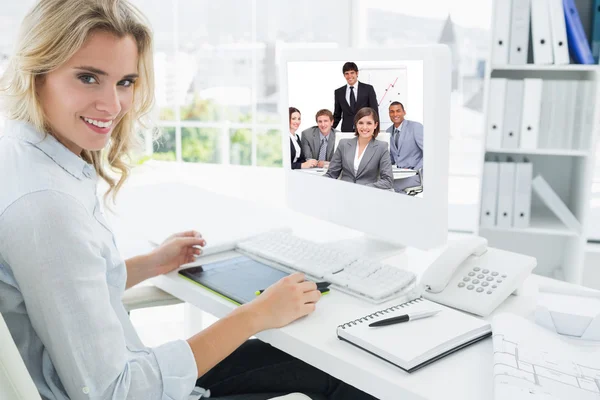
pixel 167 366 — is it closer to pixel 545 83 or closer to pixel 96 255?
pixel 96 255

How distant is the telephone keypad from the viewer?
3.77 ft

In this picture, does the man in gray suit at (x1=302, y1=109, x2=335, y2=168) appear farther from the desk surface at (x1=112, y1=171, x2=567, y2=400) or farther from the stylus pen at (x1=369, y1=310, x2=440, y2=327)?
the stylus pen at (x1=369, y1=310, x2=440, y2=327)

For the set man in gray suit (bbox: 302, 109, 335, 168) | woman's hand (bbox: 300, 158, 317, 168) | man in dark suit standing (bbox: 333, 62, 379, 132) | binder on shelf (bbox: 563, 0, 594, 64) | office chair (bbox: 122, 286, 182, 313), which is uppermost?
binder on shelf (bbox: 563, 0, 594, 64)

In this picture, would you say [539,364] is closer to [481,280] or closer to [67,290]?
[481,280]

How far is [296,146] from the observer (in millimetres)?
1552

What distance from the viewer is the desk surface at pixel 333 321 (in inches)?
34.7

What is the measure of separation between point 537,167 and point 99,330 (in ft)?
7.69

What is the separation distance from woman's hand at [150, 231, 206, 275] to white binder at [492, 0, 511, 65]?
160 centimetres

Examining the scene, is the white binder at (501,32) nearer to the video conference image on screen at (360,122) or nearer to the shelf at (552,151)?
the shelf at (552,151)

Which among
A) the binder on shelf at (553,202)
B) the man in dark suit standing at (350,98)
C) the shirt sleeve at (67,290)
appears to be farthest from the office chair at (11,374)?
the binder on shelf at (553,202)

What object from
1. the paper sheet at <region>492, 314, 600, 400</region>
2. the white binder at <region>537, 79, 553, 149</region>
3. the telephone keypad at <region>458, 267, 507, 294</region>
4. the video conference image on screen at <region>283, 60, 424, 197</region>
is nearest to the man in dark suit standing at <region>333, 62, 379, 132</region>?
the video conference image on screen at <region>283, 60, 424, 197</region>

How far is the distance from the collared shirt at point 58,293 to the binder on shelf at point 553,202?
2.12 m

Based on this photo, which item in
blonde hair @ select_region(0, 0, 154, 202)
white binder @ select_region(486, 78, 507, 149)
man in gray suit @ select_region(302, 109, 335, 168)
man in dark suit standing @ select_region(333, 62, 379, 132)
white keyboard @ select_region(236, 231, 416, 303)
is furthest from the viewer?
white binder @ select_region(486, 78, 507, 149)

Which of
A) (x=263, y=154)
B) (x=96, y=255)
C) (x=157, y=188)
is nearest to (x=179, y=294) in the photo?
(x=96, y=255)
